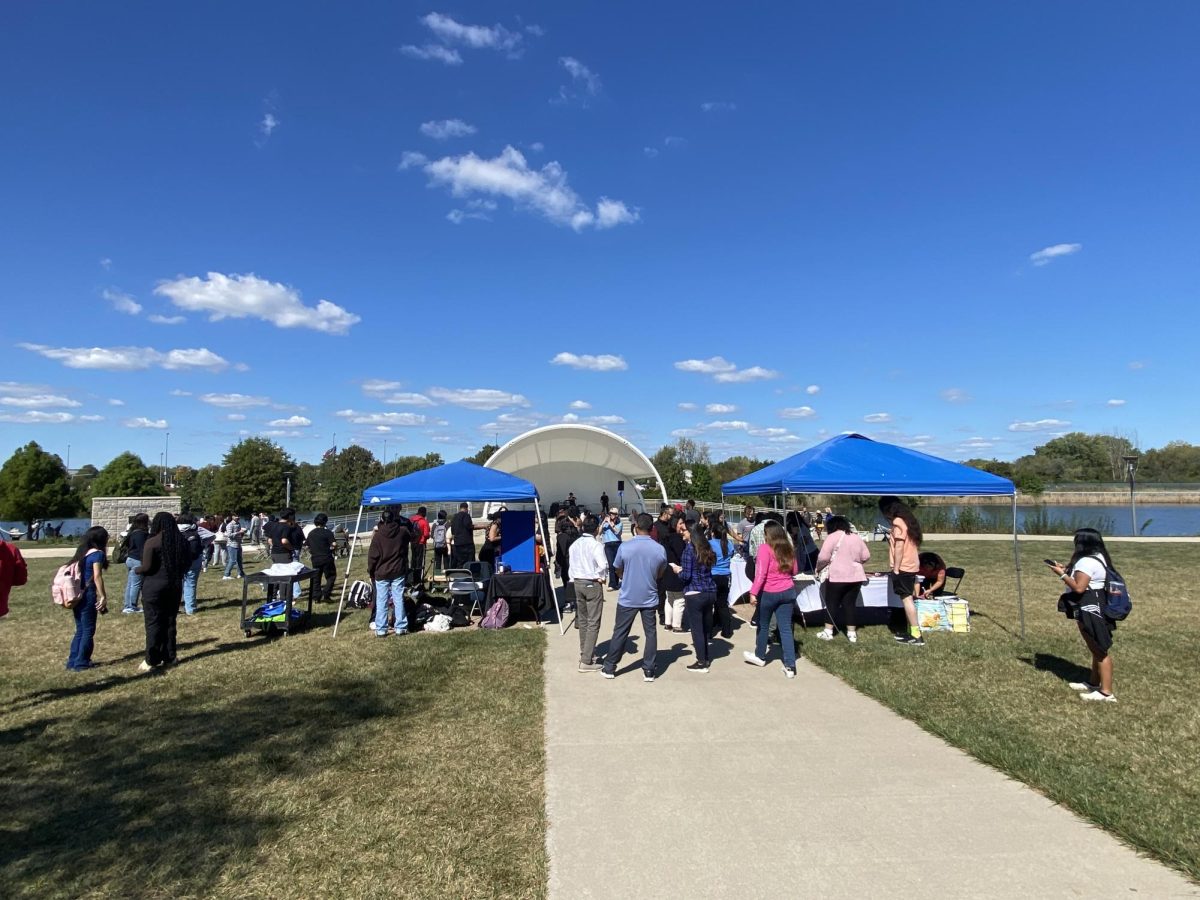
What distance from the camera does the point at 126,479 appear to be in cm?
5372

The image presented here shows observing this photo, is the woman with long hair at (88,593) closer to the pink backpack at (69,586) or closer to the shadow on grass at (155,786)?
the pink backpack at (69,586)

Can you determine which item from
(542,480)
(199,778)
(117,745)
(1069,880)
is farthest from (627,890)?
(542,480)

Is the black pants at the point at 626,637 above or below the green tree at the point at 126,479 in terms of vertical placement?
below

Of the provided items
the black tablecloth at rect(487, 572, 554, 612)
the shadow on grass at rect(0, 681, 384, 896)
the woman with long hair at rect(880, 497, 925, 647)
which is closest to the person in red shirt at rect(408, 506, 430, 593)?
the black tablecloth at rect(487, 572, 554, 612)

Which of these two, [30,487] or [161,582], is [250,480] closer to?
[30,487]

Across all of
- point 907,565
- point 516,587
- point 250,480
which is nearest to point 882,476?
point 907,565

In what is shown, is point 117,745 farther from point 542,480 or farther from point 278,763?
point 542,480

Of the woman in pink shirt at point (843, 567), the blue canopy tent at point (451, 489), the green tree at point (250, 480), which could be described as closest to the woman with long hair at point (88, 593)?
the blue canopy tent at point (451, 489)

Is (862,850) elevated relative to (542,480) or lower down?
lower down

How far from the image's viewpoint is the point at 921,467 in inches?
352

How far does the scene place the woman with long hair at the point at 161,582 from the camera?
22.2ft

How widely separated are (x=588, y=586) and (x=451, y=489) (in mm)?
3358

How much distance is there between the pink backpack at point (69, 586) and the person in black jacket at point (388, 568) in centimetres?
303

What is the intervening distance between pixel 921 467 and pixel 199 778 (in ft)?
29.0
